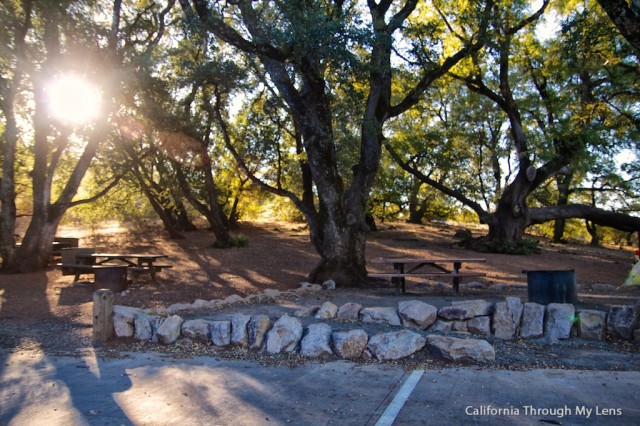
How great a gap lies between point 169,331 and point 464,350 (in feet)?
11.8

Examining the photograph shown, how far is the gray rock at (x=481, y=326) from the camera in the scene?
6.69 m

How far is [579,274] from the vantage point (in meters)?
14.8

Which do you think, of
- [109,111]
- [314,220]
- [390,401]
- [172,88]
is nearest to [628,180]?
[314,220]

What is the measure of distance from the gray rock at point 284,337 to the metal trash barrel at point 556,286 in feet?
12.9

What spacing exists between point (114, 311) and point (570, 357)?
18.2 feet

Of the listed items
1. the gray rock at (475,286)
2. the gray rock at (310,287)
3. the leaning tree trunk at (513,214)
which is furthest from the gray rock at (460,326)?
the leaning tree trunk at (513,214)

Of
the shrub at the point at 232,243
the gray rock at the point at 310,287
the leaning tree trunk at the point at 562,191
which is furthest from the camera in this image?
the leaning tree trunk at the point at 562,191

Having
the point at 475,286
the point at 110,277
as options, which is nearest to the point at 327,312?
the point at 475,286

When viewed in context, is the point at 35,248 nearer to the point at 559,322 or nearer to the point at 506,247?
the point at 559,322

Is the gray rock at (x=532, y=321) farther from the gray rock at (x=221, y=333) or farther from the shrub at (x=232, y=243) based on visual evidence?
the shrub at (x=232, y=243)

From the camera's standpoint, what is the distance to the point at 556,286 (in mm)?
7820

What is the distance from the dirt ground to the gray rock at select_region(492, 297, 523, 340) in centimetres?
49

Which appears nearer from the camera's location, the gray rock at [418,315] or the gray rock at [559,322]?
the gray rock at [559,322]

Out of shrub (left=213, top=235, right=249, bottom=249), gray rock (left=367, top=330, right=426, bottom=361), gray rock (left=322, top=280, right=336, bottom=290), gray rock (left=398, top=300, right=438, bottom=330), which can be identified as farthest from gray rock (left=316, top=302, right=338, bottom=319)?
shrub (left=213, top=235, right=249, bottom=249)
